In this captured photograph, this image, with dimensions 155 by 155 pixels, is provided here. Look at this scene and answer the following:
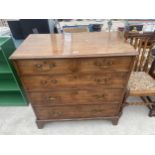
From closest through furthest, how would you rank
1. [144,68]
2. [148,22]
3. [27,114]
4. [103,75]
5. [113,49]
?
[113,49] → [103,75] → [144,68] → [27,114] → [148,22]

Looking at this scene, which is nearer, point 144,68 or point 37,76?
point 37,76

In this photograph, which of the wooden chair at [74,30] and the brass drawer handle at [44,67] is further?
the wooden chair at [74,30]

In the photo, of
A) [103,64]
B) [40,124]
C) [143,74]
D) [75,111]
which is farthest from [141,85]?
[40,124]

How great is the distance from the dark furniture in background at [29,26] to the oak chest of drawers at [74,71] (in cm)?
36

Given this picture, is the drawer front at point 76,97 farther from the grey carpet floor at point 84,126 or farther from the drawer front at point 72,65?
the grey carpet floor at point 84,126

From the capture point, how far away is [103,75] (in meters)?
1.15

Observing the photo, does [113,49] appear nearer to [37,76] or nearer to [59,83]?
[59,83]

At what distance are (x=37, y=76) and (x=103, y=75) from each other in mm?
560

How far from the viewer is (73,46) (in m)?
1.10

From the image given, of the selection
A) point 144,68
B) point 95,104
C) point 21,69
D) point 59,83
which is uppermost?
point 21,69

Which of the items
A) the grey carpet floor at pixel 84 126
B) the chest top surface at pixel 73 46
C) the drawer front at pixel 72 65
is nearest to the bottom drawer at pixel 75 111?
the grey carpet floor at pixel 84 126

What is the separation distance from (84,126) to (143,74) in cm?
96

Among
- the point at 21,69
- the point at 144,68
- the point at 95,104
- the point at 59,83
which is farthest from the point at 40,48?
the point at 144,68

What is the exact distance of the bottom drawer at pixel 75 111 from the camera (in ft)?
4.65
